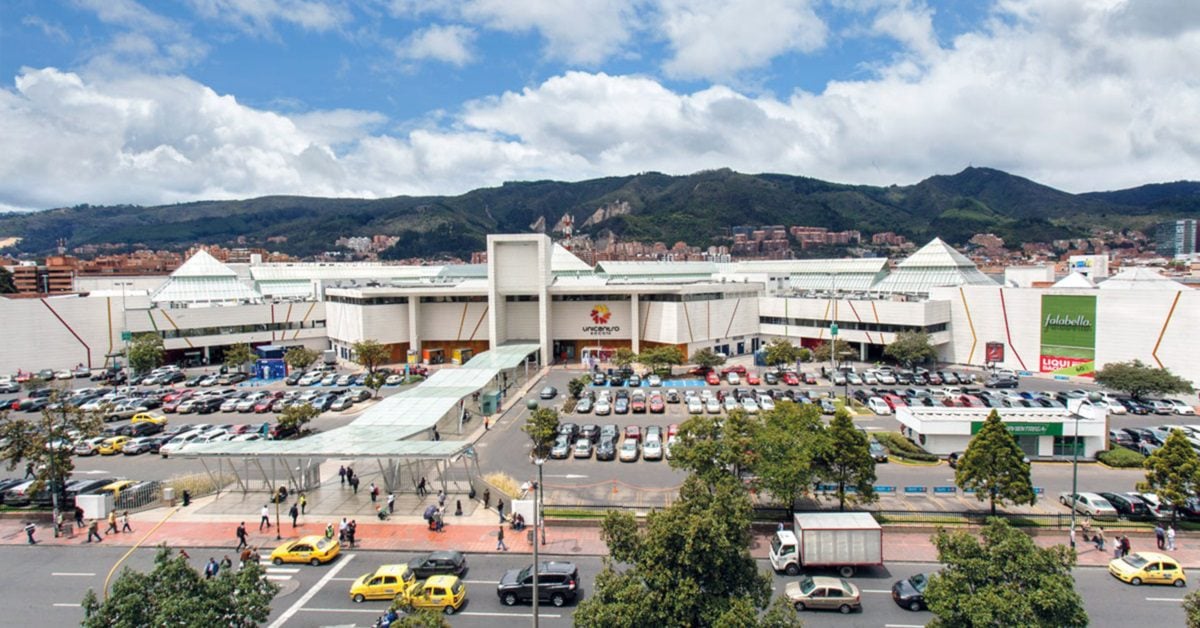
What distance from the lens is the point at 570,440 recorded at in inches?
1544

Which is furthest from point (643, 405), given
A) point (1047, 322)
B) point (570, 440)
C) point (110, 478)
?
point (1047, 322)

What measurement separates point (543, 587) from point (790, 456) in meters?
10.8

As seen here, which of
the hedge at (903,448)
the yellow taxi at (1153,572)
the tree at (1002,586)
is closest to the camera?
the tree at (1002,586)

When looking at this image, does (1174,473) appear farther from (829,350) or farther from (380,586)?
(829,350)

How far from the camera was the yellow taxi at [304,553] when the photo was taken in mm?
23781

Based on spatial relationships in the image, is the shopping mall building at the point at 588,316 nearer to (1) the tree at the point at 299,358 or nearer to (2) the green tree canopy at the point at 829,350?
(2) the green tree canopy at the point at 829,350

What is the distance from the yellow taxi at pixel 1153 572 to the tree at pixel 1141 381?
3052 cm

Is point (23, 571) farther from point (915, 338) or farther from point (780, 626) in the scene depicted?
point (915, 338)

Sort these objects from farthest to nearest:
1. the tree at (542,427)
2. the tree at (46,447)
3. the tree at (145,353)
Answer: the tree at (145,353)
the tree at (542,427)
the tree at (46,447)

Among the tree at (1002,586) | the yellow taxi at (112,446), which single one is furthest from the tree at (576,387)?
the tree at (1002,586)

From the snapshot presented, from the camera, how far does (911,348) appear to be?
58.2 metres

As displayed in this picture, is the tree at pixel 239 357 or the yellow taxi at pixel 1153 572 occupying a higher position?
the tree at pixel 239 357

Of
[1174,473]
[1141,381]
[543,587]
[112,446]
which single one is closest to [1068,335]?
[1141,381]

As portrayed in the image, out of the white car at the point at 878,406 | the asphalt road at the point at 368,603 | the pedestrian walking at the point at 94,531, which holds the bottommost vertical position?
the asphalt road at the point at 368,603
